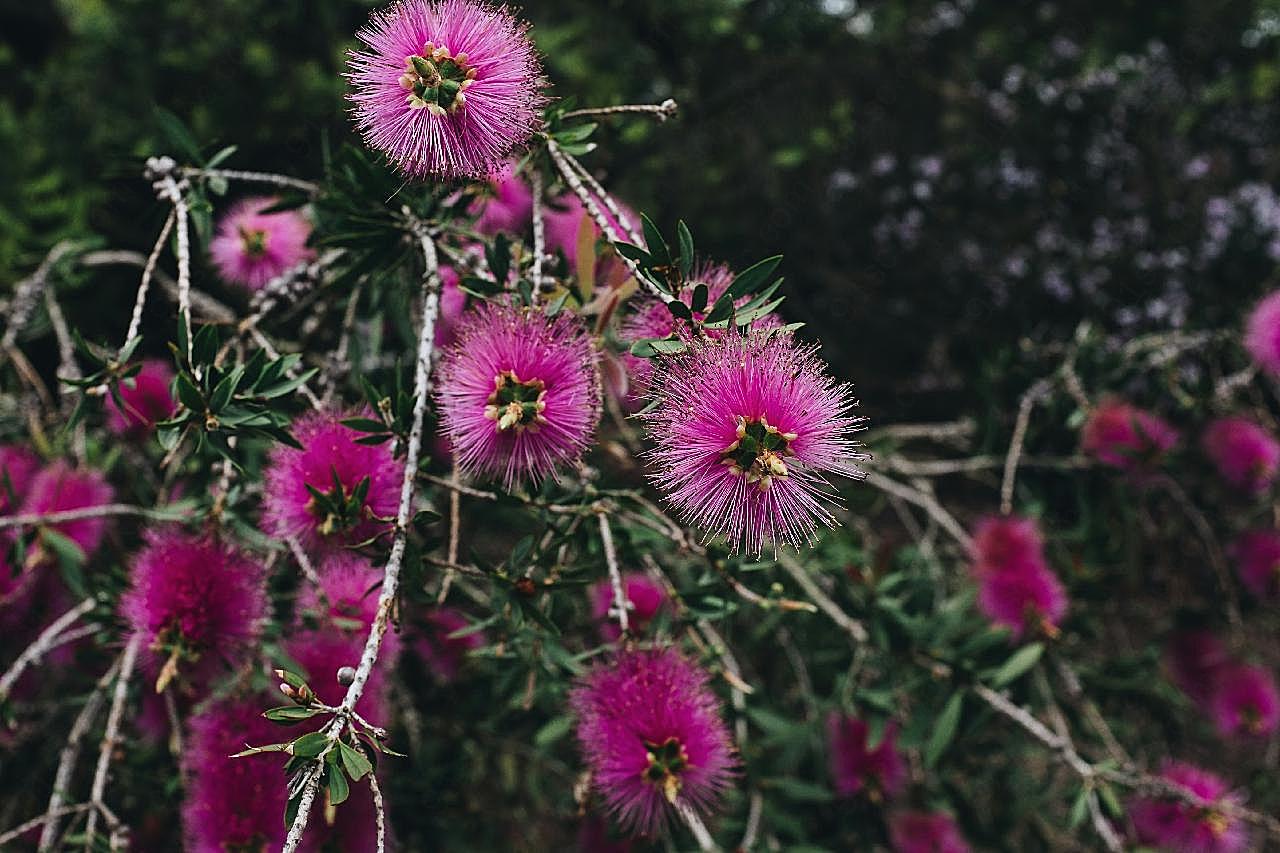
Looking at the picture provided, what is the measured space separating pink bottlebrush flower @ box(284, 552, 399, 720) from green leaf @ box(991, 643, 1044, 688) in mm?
986

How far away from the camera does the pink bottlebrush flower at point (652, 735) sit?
1.11 meters

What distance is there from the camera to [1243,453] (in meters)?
2.05

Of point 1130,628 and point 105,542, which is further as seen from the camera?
point 1130,628

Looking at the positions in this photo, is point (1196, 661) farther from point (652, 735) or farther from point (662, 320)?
point (662, 320)

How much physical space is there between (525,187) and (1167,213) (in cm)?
192

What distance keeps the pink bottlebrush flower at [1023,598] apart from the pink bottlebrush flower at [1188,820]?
0.38 m

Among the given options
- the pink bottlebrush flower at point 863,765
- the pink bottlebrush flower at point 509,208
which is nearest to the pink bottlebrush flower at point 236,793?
the pink bottlebrush flower at point 509,208

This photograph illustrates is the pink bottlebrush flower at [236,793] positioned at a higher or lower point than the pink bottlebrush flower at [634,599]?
lower

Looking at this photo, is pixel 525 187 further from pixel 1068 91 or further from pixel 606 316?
pixel 1068 91

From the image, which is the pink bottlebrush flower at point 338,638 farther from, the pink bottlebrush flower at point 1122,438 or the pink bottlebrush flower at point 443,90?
the pink bottlebrush flower at point 1122,438

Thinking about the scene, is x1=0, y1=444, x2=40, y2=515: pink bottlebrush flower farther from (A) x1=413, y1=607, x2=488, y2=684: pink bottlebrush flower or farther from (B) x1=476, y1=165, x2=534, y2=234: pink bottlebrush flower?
(B) x1=476, y1=165, x2=534, y2=234: pink bottlebrush flower

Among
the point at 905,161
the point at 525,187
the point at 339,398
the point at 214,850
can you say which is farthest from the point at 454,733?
the point at 905,161

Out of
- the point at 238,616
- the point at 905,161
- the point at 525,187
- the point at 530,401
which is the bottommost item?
the point at 238,616

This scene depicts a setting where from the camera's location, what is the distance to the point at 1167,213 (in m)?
2.61
